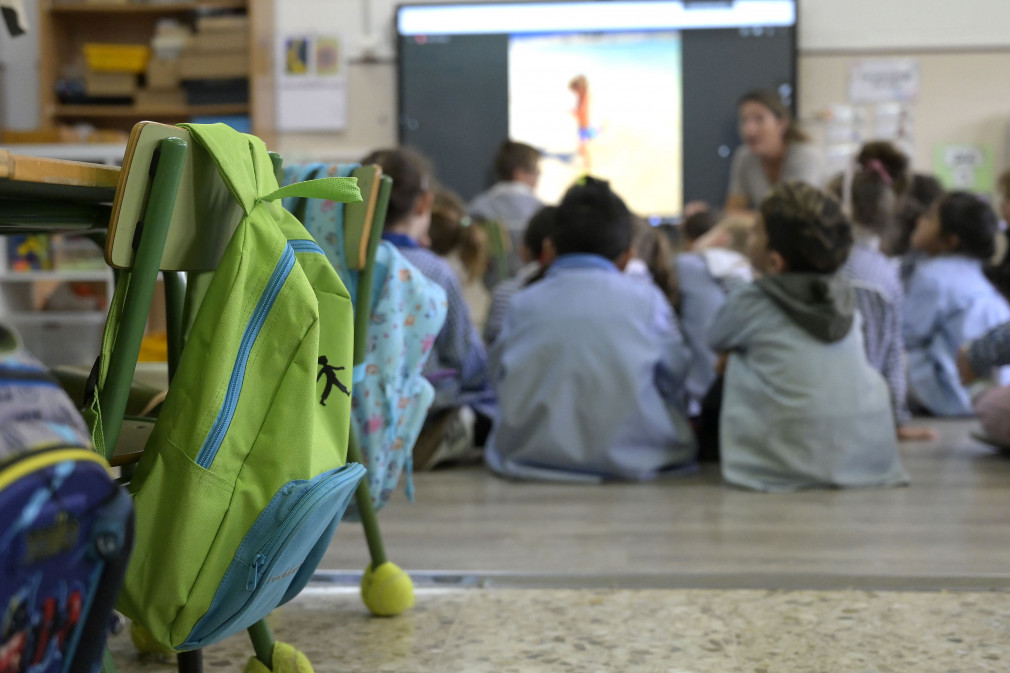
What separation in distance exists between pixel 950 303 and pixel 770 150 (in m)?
1.07

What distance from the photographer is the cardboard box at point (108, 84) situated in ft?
16.0

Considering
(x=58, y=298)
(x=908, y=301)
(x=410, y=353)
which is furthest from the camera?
A: (x=58, y=298)

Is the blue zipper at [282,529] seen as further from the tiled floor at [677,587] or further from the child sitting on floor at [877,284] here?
the child sitting on floor at [877,284]

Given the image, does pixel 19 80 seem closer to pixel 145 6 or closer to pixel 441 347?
pixel 145 6

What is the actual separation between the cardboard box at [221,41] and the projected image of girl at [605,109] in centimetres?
133

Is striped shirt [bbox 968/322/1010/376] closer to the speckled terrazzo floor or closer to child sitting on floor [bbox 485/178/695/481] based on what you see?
child sitting on floor [bbox 485/178/695/481]

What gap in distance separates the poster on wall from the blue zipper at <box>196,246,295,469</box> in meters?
4.49

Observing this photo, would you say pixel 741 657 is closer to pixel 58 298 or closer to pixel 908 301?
pixel 908 301

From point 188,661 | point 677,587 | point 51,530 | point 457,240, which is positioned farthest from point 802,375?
point 51,530

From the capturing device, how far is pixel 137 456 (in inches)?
37.1

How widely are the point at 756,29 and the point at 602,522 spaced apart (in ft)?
12.0

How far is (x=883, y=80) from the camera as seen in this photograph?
4.98 m

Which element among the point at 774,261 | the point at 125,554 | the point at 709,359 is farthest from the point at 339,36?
the point at 125,554

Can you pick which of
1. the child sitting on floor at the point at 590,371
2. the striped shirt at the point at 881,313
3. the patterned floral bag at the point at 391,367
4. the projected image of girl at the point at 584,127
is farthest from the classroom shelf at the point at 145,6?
the patterned floral bag at the point at 391,367
